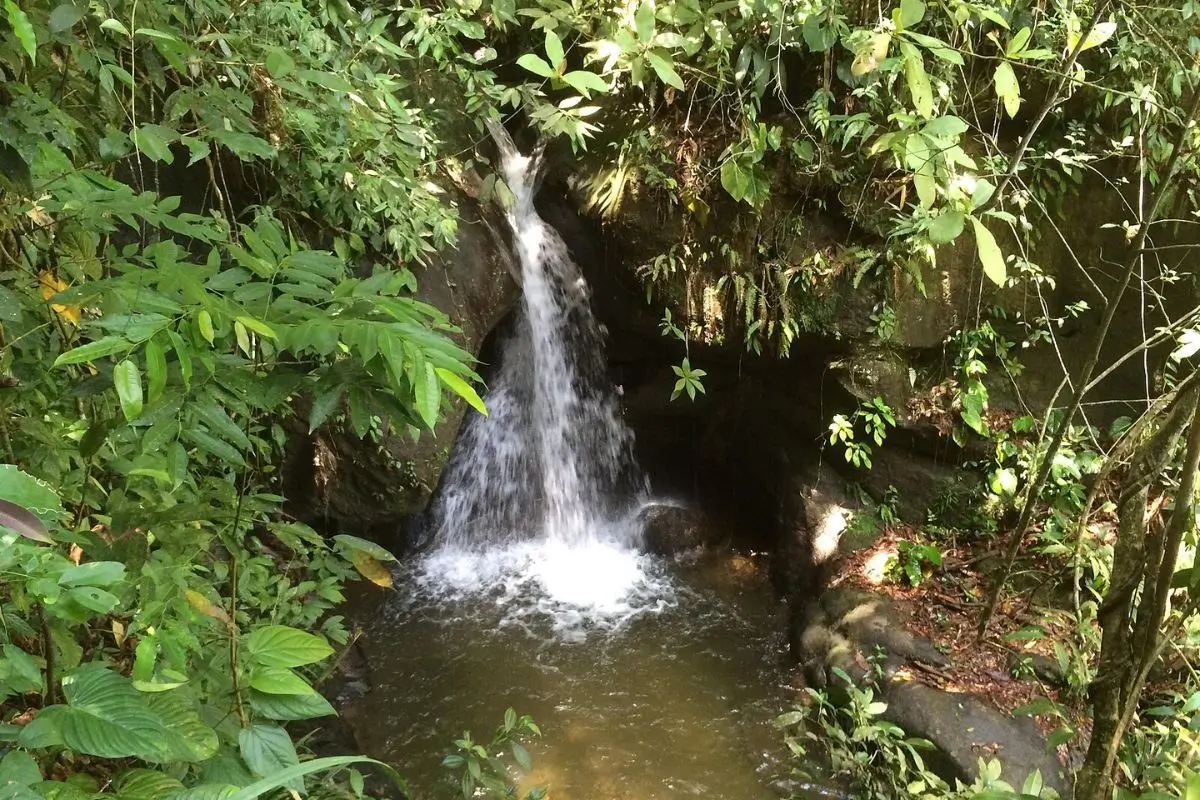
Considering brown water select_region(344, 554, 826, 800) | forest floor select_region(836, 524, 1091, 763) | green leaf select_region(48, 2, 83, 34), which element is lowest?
brown water select_region(344, 554, 826, 800)

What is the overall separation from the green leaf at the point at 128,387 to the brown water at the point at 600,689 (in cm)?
365

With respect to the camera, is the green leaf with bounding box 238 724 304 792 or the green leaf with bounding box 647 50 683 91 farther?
the green leaf with bounding box 647 50 683 91

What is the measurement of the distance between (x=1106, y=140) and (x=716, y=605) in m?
4.85

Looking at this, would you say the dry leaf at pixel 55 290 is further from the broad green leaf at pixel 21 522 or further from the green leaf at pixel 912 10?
the green leaf at pixel 912 10

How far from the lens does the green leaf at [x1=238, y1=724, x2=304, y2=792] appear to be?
1.28 meters

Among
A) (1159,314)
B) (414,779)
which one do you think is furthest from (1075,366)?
(414,779)

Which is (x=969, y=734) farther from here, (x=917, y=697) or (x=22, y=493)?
(x=22, y=493)

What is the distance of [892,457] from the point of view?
19.2 ft

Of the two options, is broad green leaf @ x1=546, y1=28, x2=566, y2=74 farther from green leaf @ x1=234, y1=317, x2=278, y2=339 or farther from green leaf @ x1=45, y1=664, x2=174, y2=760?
green leaf @ x1=45, y1=664, x2=174, y2=760

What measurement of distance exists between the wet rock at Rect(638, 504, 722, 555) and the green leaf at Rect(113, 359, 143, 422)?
6.07m

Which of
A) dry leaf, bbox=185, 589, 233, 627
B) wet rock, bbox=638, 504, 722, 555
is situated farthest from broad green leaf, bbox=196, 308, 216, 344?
wet rock, bbox=638, 504, 722, 555

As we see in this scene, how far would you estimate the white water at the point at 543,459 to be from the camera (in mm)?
6750

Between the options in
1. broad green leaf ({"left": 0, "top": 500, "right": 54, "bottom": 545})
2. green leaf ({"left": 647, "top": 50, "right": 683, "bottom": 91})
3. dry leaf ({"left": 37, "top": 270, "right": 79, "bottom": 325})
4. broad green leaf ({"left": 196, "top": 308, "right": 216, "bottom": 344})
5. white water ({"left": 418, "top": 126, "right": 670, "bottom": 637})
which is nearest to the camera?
broad green leaf ({"left": 0, "top": 500, "right": 54, "bottom": 545})

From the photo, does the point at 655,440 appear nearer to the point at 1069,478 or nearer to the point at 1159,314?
the point at 1069,478
